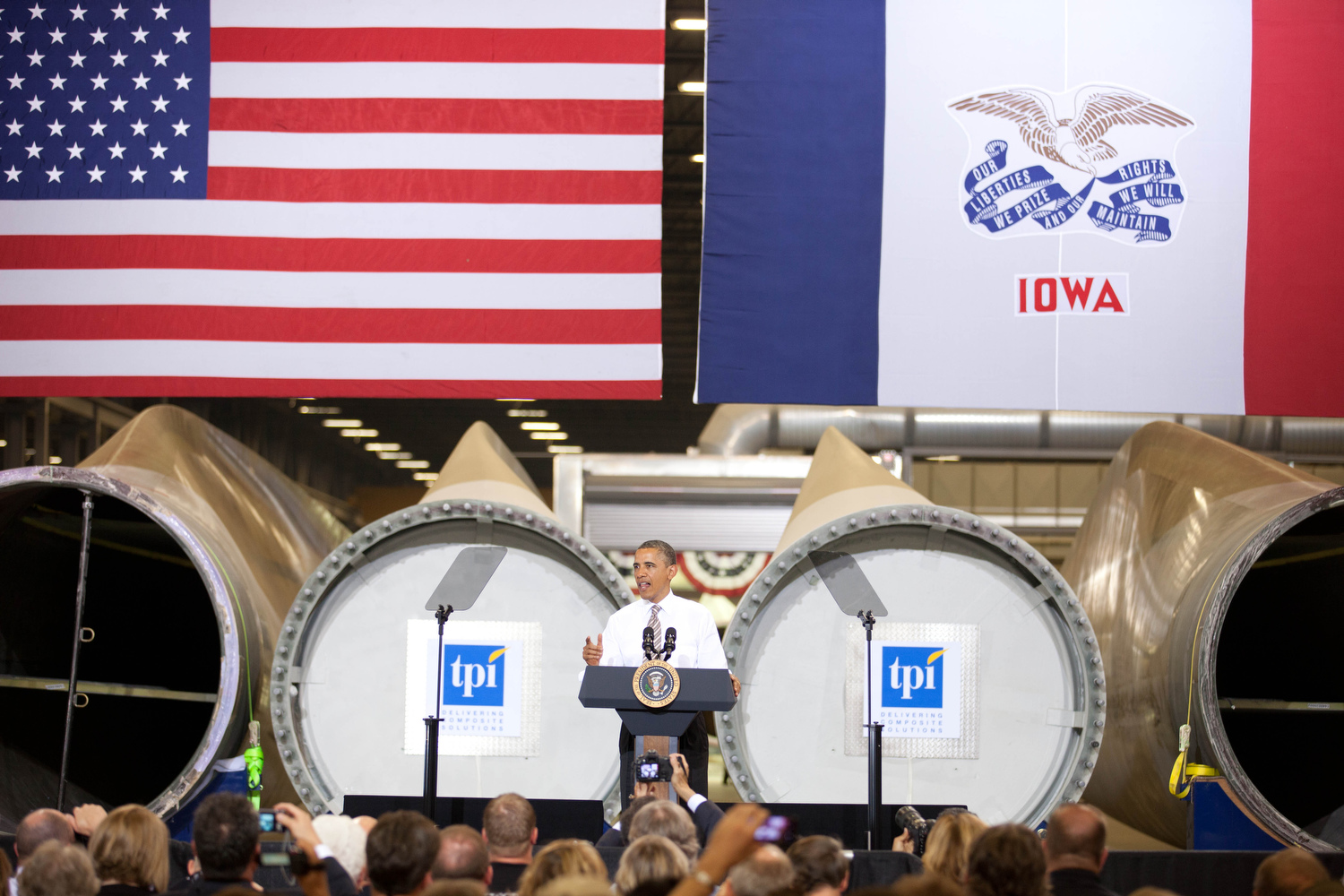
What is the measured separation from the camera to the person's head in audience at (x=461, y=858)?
363 cm

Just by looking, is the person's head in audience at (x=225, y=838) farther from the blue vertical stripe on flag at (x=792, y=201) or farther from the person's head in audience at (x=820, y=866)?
the blue vertical stripe on flag at (x=792, y=201)

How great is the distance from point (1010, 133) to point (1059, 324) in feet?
4.05

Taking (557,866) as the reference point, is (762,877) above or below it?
above

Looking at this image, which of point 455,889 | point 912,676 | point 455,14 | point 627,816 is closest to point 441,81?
point 455,14

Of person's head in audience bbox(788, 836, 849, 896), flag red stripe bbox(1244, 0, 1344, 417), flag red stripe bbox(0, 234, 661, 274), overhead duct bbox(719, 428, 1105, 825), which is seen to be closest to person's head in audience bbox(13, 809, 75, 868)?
person's head in audience bbox(788, 836, 849, 896)

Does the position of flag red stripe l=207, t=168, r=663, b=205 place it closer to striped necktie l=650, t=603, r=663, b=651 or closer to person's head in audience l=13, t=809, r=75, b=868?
striped necktie l=650, t=603, r=663, b=651

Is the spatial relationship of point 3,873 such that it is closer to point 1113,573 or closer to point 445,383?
point 445,383

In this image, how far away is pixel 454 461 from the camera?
8117 mm

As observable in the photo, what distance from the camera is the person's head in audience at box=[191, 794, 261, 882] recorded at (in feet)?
12.0

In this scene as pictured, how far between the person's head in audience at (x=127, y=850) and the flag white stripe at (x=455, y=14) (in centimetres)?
567

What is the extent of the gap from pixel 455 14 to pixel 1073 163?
3916 mm

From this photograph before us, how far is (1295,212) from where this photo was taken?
794cm

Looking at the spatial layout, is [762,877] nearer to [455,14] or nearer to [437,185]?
[437,185]

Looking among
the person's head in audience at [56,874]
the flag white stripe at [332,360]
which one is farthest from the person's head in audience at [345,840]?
the flag white stripe at [332,360]
